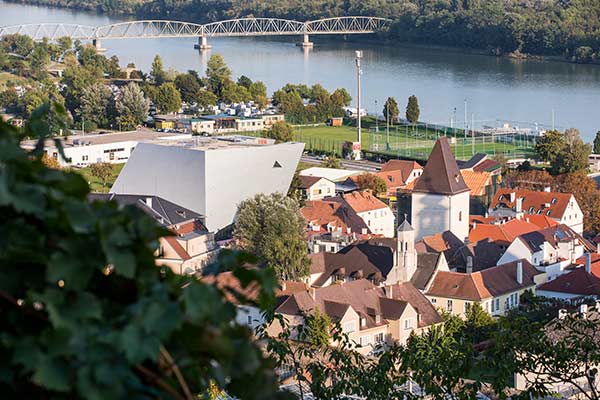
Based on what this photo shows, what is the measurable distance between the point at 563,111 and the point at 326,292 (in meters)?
11.2

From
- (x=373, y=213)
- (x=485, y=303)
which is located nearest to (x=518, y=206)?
(x=373, y=213)

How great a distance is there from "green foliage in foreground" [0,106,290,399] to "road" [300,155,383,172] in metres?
12.5

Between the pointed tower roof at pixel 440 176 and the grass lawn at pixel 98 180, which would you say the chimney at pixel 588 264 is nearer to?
the pointed tower roof at pixel 440 176

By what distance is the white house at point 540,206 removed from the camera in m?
9.57

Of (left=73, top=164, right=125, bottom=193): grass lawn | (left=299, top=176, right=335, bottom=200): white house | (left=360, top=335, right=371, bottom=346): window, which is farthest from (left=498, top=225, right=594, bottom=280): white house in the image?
(left=73, top=164, right=125, bottom=193): grass lawn

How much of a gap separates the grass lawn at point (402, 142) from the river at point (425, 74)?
80 centimetres

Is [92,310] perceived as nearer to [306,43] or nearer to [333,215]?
[333,215]

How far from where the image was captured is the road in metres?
13.3

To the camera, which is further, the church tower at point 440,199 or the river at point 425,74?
the river at point 425,74

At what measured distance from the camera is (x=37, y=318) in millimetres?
577

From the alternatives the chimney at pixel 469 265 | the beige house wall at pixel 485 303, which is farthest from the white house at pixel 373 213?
the beige house wall at pixel 485 303

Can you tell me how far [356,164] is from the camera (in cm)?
1374

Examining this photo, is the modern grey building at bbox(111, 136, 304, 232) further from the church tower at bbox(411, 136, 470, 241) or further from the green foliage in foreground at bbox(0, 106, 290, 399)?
the green foliage in foreground at bbox(0, 106, 290, 399)

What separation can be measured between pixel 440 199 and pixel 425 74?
1349 centimetres
